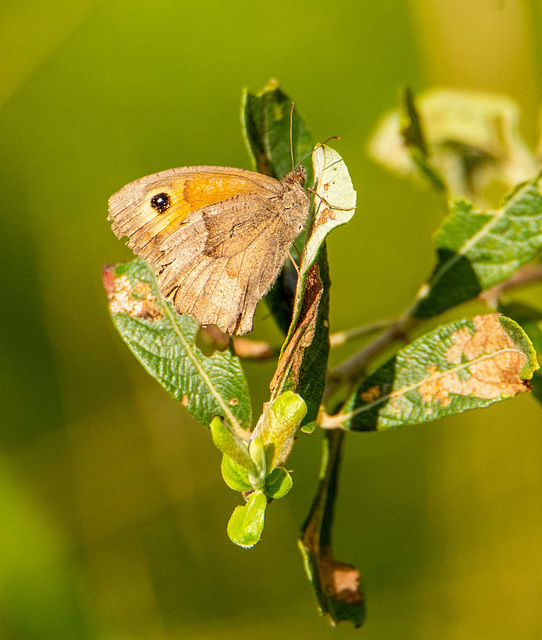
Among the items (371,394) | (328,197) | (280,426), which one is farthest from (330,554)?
(328,197)

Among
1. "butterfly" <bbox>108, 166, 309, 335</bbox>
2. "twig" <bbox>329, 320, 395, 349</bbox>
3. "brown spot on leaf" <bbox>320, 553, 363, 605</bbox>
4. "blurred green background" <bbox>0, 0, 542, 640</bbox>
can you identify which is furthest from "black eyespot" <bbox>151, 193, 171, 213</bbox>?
"blurred green background" <bbox>0, 0, 542, 640</bbox>

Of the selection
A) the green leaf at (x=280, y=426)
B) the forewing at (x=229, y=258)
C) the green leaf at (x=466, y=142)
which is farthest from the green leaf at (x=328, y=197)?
the green leaf at (x=466, y=142)

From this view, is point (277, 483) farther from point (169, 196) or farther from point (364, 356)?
point (169, 196)

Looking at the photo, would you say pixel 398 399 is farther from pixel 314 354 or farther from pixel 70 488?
pixel 70 488

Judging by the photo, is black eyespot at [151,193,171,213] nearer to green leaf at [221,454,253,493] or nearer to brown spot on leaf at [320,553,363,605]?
green leaf at [221,454,253,493]

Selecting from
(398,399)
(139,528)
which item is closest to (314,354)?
(398,399)

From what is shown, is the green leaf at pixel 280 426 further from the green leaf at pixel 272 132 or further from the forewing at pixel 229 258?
the green leaf at pixel 272 132
